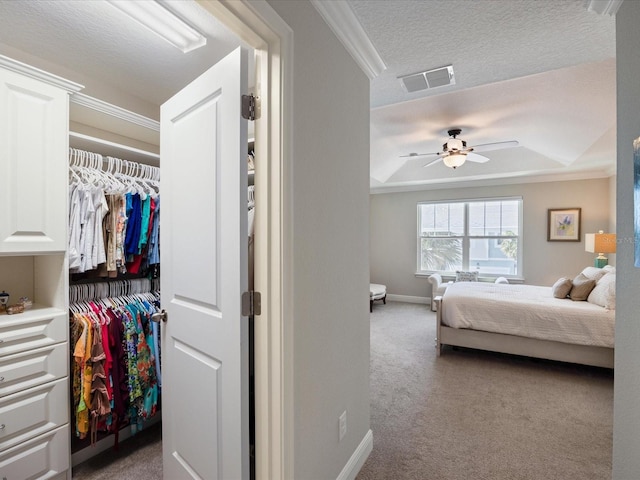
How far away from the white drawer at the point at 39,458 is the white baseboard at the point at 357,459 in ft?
4.72

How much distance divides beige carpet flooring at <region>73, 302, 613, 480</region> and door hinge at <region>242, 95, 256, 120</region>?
1948 mm

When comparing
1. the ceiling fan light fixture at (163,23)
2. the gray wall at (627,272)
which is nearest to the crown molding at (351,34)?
the ceiling fan light fixture at (163,23)

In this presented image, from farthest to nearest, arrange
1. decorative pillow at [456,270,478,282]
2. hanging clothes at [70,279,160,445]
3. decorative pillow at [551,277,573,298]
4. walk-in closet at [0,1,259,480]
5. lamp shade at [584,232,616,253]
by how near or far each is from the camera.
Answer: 1. decorative pillow at [456,270,478,282]
2. lamp shade at [584,232,616,253]
3. decorative pillow at [551,277,573,298]
4. hanging clothes at [70,279,160,445]
5. walk-in closet at [0,1,259,480]

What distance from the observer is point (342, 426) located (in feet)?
5.31

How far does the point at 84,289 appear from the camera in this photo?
201 cm

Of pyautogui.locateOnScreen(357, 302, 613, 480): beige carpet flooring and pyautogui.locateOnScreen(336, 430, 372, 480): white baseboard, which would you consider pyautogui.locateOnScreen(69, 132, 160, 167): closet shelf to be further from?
pyautogui.locateOnScreen(357, 302, 613, 480): beige carpet flooring

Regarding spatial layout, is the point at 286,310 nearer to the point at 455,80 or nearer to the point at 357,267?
the point at 357,267

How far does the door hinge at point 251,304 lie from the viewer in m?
1.20

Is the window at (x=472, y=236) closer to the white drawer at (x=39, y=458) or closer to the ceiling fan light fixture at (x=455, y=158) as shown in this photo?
the ceiling fan light fixture at (x=455, y=158)

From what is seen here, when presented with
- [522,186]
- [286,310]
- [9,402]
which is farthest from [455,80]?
[522,186]

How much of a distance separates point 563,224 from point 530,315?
306 cm

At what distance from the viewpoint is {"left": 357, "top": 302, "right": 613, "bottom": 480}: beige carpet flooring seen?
72.5 inches

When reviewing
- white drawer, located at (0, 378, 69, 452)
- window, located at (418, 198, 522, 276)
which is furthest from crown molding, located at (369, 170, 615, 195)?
white drawer, located at (0, 378, 69, 452)

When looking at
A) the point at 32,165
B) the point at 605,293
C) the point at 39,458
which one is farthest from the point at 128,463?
the point at 605,293
